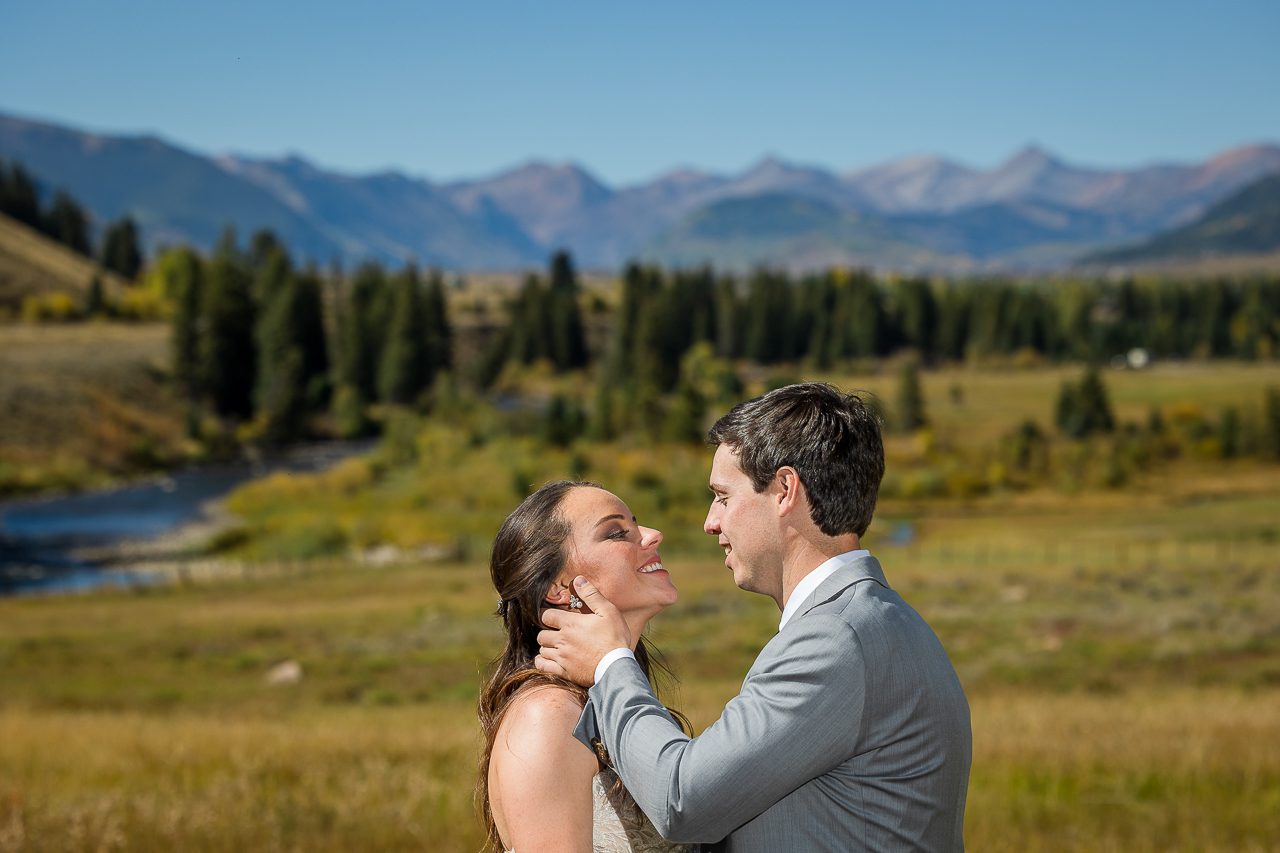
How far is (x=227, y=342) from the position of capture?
88688 mm

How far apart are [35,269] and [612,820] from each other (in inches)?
5297

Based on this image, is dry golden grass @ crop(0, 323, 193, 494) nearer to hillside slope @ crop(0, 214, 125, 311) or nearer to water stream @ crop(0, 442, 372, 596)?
water stream @ crop(0, 442, 372, 596)

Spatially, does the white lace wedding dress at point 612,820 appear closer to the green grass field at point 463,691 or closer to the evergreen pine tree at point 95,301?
the green grass field at point 463,691

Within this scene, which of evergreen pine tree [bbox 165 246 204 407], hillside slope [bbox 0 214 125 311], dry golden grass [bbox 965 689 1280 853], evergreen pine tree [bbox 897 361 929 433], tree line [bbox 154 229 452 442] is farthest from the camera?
hillside slope [bbox 0 214 125 311]

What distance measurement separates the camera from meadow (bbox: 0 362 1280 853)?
7477mm

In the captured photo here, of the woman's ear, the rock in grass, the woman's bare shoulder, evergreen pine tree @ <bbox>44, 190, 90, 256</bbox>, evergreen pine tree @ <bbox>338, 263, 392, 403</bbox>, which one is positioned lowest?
the rock in grass

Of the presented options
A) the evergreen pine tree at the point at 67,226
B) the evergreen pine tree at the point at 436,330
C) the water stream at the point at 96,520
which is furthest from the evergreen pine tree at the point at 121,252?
the water stream at the point at 96,520

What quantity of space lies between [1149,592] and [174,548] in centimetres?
4286

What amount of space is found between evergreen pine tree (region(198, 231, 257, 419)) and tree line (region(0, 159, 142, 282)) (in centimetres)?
5808

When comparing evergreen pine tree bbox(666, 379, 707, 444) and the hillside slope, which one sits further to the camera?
the hillside slope

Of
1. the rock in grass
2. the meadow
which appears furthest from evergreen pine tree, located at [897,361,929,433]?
the rock in grass

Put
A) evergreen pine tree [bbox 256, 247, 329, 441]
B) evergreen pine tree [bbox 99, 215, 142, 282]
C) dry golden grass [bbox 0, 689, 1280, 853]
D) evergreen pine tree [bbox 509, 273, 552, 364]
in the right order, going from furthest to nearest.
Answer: evergreen pine tree [bbox 99, 215, 142, 282], evergreen pine tree [bbox 509, 273, 552, 364], evergreen pine tree [bbox 256, 247, 329, 441], dry golden grass [bbox 0, 689, 1280, 853]

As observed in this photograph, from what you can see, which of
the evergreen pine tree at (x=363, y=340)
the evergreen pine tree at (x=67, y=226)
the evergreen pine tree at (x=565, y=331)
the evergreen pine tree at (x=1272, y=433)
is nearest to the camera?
the evergreen pine tree at (x=1272, y=433)

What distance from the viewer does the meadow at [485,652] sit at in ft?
24.5
